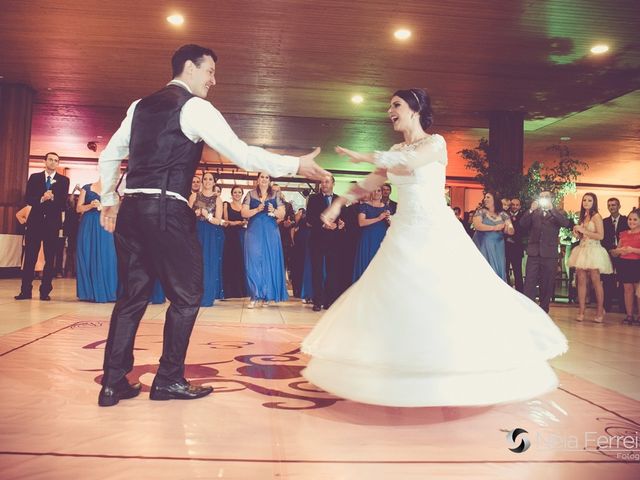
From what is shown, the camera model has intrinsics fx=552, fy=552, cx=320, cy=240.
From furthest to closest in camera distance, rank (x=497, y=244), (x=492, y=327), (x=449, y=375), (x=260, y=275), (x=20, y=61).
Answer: (x=20, y=61) < (x=497, y=244) < (x=260, y=275) < (x=492, y=327) < (x=449, y=375)

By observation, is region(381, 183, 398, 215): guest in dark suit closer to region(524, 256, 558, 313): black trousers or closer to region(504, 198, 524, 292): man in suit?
region(524, 256, 558, 313): black trousers

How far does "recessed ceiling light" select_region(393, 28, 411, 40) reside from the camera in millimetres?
7238

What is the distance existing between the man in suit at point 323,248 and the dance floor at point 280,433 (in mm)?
3551

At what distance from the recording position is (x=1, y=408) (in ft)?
7.70

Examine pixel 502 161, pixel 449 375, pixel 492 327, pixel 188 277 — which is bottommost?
pixel 449 375

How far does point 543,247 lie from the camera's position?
22.0 feet

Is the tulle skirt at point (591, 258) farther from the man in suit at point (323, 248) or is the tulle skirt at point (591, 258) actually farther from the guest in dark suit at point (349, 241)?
the man in suit at point (323, 248)

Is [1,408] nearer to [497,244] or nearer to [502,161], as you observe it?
[497,244]

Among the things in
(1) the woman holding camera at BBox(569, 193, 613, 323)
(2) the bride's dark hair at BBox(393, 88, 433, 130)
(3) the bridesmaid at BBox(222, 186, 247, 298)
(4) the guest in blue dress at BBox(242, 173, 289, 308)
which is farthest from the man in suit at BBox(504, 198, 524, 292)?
(2) the bride's dark hair at BBox(393, 88, 433, 130)

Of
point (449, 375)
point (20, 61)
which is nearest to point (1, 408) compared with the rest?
point (449, 375)

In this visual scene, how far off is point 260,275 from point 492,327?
14.6ft

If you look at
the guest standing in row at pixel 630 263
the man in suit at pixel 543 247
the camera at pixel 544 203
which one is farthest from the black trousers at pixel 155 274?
the guest standing in row at pixel 630 263

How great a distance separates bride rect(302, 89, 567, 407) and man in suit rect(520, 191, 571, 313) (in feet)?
14.1

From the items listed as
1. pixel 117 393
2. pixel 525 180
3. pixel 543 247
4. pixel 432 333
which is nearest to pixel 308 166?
pixel 432 333
